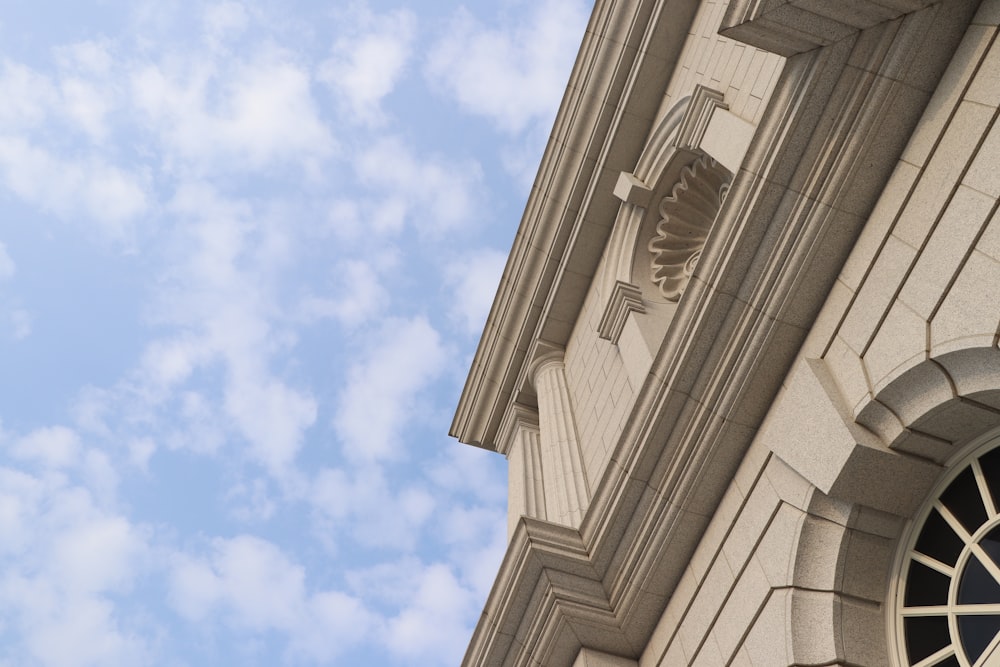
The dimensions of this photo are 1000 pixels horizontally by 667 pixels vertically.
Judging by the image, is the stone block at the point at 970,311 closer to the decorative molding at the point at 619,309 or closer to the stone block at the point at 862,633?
the stone block at the point at 862,633

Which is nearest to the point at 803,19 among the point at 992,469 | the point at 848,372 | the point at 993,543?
the point at 848,372

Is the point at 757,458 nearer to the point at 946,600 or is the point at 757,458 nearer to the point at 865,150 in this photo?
the point at 946,600

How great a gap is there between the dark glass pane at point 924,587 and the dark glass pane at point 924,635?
0.44 ft

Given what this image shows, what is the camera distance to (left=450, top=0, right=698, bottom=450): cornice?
1529cm

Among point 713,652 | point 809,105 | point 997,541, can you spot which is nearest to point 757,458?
point 713,652

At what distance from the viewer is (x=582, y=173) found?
16.2 meters

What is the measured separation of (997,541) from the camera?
743cm

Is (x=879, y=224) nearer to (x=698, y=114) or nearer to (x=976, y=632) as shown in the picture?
(x=976, y=632)

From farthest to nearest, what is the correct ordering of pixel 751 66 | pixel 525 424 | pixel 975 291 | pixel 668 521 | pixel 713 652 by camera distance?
pixel 525 424 → pixel 751 66 → pixel 668 521 → pixel 713 652 → pixel 975 291

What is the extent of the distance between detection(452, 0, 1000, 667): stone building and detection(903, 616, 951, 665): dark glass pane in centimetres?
2

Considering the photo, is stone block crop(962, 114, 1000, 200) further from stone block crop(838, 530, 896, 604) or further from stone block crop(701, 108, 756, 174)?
stone block crop(701, 108, 756, 174)

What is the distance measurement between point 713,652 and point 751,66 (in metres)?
6.98

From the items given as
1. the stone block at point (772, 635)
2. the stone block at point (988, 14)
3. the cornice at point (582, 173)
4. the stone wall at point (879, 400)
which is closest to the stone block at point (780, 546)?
the stone wall at point (879, 400)

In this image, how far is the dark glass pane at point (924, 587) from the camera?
7891 mm
